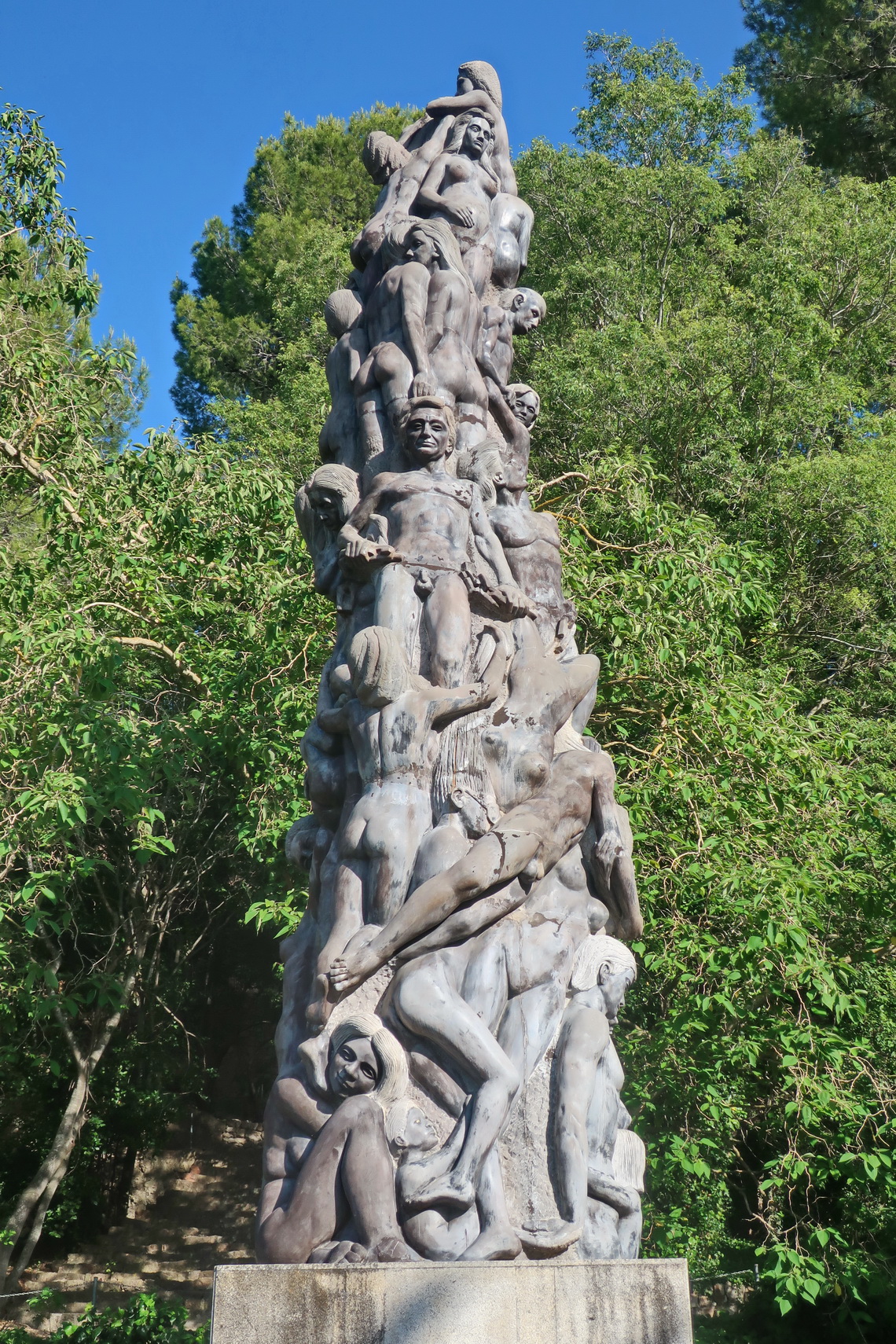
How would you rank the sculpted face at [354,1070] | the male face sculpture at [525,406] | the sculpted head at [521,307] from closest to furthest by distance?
the sculpted face at [354,1070]
the male face sculpture at [525,406]
the sculpted head at [521,307]

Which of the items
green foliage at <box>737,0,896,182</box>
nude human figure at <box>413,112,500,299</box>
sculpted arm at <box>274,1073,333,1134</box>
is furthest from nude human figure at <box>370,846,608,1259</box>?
green foliage at <box>737,0,896,182</box>

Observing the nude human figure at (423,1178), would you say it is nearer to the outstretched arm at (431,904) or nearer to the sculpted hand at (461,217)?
the outstretched arm at (431,904)

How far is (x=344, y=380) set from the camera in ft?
17.7

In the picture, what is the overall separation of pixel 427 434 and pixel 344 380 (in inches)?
28.1

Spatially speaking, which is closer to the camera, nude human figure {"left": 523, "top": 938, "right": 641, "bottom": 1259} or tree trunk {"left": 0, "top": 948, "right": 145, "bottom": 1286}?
nude human figure {"left": 523, "top": 938, "right": 641, "bottom": 1259}

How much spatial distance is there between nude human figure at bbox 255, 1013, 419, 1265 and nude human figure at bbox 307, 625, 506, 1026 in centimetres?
19

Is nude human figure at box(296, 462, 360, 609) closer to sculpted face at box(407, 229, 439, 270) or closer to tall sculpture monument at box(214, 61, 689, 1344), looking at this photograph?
tall sculpture monument at box(214, 61, 689, 1344)

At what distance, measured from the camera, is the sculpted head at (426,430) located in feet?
15.9

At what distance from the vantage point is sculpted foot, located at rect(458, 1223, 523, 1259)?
3.37 m

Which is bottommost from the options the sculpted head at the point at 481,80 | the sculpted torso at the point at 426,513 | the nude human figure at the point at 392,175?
the sculpted torso at the point at 426,513

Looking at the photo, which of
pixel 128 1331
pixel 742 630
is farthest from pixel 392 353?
pixel 742 630

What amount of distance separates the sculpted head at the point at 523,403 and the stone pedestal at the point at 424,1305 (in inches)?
139

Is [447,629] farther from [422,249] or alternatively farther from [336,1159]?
[422,249]

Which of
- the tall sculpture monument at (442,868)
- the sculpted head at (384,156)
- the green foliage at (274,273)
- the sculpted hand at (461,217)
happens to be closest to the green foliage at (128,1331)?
the tall sculpture monument at (442,868)
